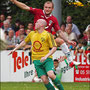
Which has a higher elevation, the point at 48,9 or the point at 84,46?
the point at 48,9

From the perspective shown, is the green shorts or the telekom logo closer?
the green shorts

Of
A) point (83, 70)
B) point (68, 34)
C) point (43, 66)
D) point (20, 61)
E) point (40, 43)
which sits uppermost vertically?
point (40, 43)

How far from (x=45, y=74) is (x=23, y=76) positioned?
6.48m

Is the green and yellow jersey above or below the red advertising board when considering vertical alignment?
above

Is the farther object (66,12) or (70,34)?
(66,12)

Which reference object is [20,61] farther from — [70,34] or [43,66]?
[43,66]

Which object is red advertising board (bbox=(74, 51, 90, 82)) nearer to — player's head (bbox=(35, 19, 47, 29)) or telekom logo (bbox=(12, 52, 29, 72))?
telekom logo (bbox=(12, 52, 29, 72))

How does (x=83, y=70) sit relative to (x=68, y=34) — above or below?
below

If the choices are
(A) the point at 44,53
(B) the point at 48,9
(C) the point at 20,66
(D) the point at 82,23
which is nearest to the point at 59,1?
(D) the point at 82,23

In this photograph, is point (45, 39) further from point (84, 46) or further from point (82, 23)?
point (82, 23)

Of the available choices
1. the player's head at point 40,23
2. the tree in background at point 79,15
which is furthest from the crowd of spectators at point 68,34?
the player's head at point 40,23

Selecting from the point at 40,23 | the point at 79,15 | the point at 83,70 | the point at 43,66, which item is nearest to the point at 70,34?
the point at 83,70

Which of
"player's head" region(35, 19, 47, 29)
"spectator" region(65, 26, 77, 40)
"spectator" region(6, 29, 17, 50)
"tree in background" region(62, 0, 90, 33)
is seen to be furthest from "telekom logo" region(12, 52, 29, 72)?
"player's head" region(35, 19, 47, 29)

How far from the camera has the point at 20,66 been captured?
42.7ft
